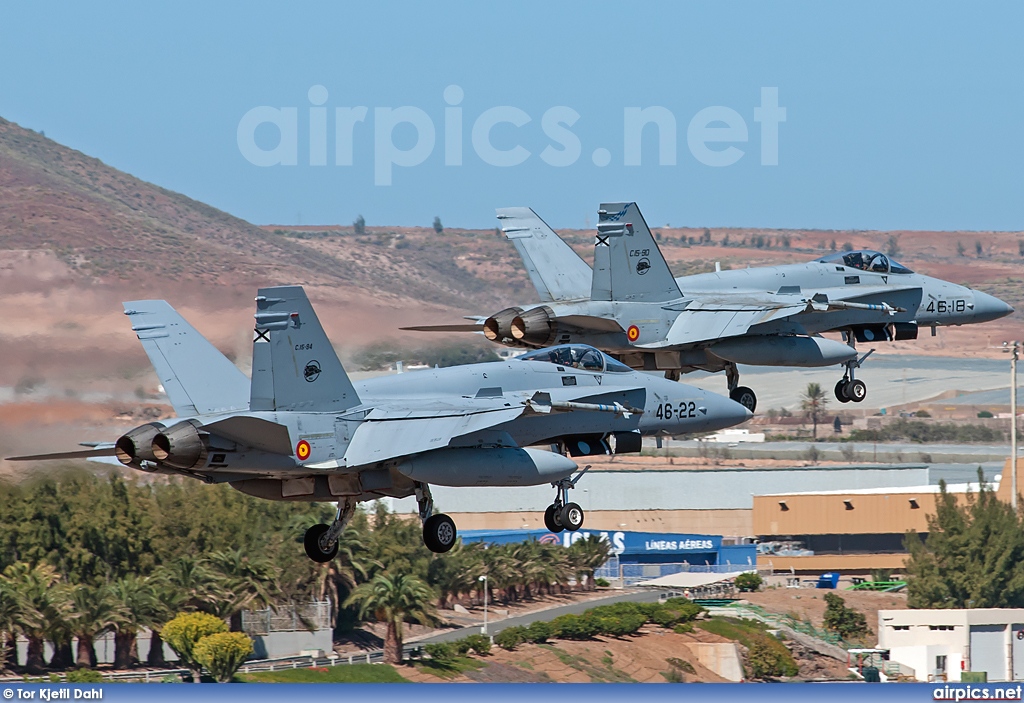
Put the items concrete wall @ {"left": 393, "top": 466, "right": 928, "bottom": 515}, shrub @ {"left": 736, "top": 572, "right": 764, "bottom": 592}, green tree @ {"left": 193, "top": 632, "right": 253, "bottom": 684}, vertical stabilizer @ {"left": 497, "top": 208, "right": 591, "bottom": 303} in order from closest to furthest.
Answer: vertical stabilizer @ {"left": 497, "top": 208, "right": 591, "bottom": 303} < green tree @ {"left": 193, "top": 632, "right": 253, "bottom": 684} < shrub @ {"left": 736, "top": 572, "right": 764, "bottom": 592} < concrete wall @ {"left": 393, "top": 466, "right": 928, "bottom": 515}

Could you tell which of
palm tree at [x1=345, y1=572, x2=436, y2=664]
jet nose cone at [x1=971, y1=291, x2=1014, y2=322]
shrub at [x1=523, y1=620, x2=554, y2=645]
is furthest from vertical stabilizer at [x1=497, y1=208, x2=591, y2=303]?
shrub at [x1=523, y1=620, x2=554, y2=645]

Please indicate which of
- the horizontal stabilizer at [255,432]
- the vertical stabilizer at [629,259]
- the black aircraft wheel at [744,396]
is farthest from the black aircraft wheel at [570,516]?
the black aircraft wheel at [744,396]

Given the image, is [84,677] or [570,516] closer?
[570,516]

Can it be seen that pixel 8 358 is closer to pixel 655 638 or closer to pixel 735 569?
pixel 655 638

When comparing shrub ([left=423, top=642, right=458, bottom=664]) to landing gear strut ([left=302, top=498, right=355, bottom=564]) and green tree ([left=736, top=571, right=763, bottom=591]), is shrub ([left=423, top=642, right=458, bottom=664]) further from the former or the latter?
landing gear strut ([left=302, top=498, right=355, bottom=564])

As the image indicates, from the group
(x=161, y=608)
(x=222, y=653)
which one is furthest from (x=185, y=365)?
(x=161, y=608)

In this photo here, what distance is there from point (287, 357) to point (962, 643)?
33885 mm

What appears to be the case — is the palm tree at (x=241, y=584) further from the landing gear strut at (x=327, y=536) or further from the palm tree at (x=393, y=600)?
the landing gear strut at (x=327, y=536)

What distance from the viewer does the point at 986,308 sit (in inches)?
1598

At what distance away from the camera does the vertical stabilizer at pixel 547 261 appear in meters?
38.3

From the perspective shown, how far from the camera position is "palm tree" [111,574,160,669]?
5272 cm

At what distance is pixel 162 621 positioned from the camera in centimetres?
5369

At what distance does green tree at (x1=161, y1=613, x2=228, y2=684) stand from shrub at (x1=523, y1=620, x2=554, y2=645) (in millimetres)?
10274

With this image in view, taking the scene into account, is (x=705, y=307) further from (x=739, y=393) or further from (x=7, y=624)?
(x=7, y=624)
